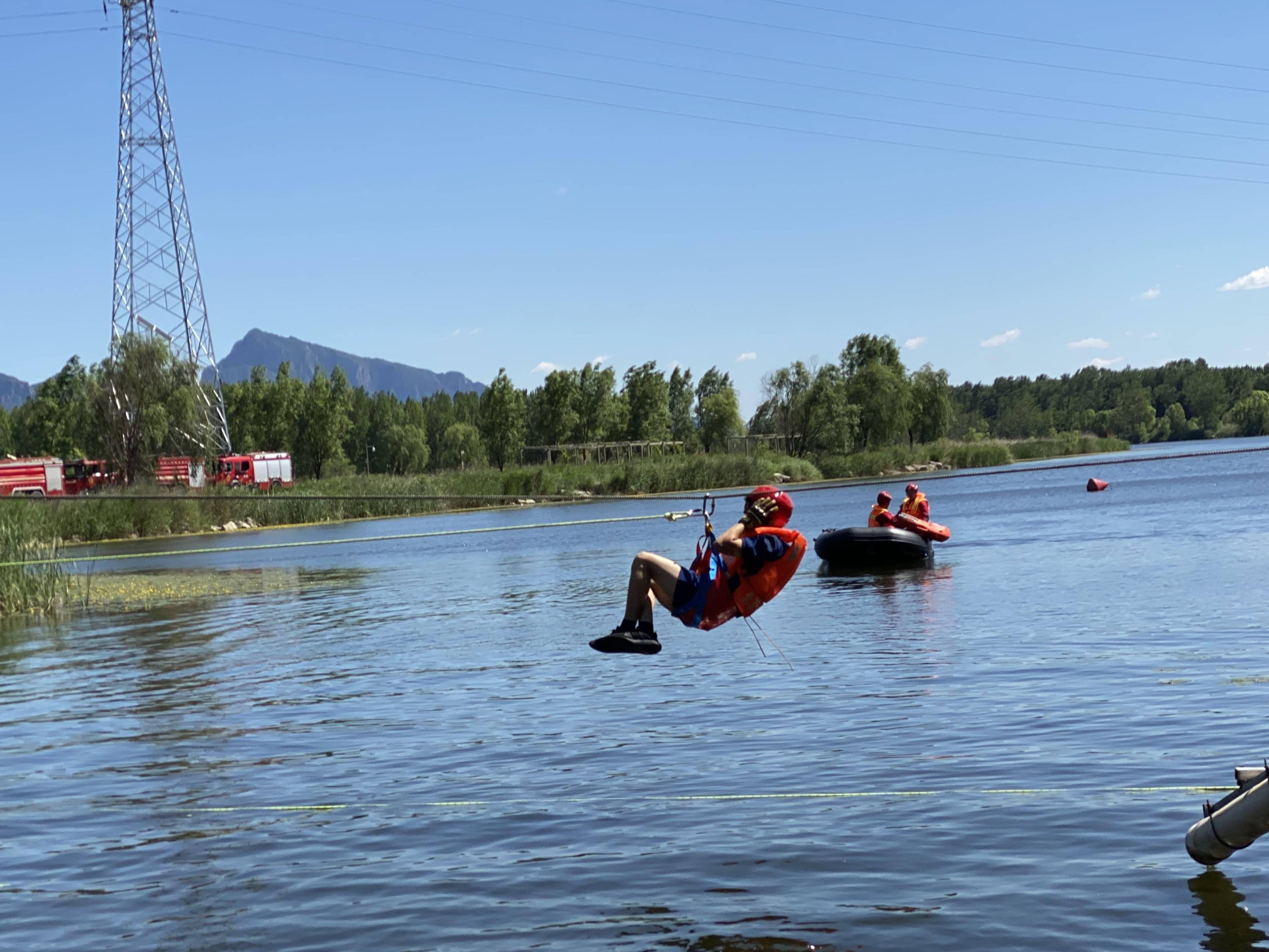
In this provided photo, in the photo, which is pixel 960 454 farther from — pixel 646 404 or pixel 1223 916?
pixel 1223 916

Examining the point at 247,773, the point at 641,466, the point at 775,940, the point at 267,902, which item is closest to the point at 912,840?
the point at 775,940

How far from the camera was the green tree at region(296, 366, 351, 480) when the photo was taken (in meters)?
101

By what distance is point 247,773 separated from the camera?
43.0 feet

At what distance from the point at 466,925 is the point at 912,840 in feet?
11.4

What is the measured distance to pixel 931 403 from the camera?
4562 inches

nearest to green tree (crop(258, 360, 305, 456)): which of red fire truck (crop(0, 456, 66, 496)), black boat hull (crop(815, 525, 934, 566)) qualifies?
red fire truck (crop(0, 456, 66, 496))

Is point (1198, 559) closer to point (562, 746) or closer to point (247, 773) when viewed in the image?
point (562, 746)

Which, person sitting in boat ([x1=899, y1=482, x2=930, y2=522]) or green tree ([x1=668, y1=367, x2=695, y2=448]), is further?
green tree ([x1=668, y1=367, x2=695, y2=448])

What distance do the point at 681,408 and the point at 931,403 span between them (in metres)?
30.5

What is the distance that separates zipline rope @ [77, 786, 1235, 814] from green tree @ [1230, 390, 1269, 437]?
182m

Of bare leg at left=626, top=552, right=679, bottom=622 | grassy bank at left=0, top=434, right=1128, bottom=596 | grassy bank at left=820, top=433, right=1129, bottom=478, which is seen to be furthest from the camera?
grassy bank at left=820, top=433, right=1129, bottom=478

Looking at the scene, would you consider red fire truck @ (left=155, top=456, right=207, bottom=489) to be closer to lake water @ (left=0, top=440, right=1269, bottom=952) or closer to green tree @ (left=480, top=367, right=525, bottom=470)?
green tree @ (left=480, top=367, right=525, bottom=470)

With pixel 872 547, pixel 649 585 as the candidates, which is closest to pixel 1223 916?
pixel 649 585

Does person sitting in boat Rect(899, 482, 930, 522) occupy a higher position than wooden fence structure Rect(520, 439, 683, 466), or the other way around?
wooden fence structure Rect(520, 439, 683, 466)
